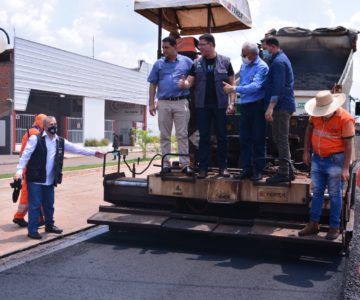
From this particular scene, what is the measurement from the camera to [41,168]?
659cm

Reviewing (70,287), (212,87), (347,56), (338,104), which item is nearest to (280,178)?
(338,104)

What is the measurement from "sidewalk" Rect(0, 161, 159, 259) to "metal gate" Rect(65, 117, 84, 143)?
1771 cm

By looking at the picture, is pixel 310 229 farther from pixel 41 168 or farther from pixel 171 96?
pixel 41 168

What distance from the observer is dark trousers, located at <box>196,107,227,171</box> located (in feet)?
21.0

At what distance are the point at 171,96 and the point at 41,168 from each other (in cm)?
196

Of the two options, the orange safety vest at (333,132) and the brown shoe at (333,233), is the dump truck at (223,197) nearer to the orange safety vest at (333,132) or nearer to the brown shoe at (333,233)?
the brown shoe at (333,233)

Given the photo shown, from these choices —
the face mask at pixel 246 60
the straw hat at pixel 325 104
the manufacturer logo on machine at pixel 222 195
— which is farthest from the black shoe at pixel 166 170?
the straw hat at pixel 325 104

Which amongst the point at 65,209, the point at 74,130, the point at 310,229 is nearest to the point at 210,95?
the point at 310,229

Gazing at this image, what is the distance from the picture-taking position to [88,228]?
7.55m

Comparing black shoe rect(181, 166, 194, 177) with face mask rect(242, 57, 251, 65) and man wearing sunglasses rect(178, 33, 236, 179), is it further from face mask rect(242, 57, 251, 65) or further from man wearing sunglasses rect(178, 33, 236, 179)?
face mask rect(242, 57, 251, 65)

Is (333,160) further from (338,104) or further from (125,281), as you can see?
(125,281)

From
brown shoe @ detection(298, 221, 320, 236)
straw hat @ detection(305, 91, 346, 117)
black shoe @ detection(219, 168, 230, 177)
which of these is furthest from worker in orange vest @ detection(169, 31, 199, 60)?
brown shoe @ detection(298, 221, 320, 236)

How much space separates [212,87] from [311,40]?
415 cm

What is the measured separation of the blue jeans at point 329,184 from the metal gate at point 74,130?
27.7 meters
